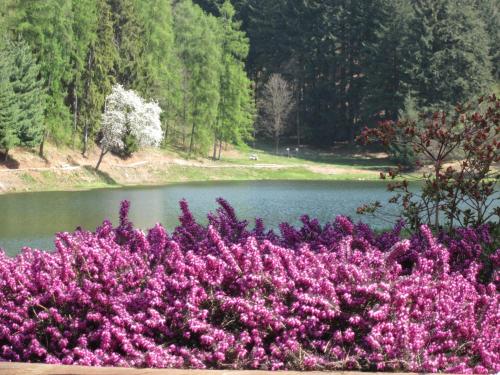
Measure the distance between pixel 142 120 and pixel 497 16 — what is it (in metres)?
48.0

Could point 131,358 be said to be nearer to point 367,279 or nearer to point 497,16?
point 367,279

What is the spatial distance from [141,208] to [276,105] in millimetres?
49738

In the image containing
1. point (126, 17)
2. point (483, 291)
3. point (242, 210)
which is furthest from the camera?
point (126, 17)

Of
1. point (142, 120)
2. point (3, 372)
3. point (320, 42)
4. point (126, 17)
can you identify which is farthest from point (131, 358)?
point (320, 42)

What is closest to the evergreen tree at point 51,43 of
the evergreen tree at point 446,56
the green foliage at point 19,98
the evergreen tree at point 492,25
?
the green foliage at point 19,98

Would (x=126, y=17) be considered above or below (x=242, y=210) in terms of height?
above

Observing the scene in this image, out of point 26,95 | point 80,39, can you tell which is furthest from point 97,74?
point 26,95

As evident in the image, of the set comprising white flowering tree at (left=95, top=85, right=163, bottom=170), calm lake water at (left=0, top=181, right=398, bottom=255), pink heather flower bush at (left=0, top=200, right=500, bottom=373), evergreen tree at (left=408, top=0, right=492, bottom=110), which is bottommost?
calm lake water at (left=0, top=181, right=398, bottom=255)

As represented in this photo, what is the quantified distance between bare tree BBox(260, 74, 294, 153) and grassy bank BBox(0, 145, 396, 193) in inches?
164

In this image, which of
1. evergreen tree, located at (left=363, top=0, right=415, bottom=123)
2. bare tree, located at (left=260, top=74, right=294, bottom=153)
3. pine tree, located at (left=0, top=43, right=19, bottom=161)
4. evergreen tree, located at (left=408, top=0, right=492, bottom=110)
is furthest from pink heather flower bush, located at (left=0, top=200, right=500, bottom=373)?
bare tree, located at (left=260, top=74, right=294, bottom=153)

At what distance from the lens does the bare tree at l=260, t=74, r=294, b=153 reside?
257 ft

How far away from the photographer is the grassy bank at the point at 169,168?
4453 cm

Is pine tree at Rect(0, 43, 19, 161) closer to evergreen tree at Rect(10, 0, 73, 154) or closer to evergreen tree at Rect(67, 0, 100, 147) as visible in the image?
evergreen tree at Rect(10, 0, 73, 154)

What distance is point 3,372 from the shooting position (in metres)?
3.54
